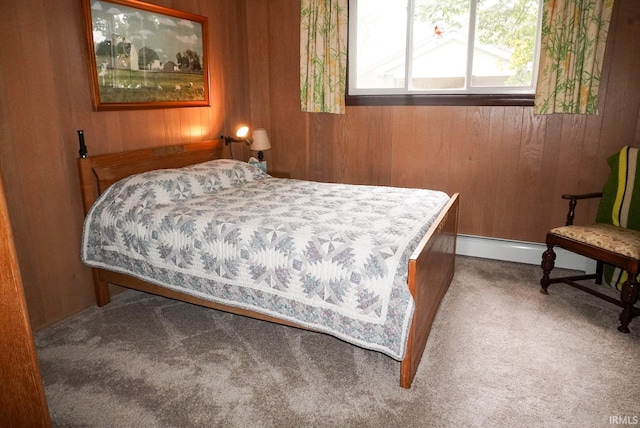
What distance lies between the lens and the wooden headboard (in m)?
2.79

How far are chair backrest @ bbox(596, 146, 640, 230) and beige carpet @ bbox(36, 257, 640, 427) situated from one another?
662 millimetres

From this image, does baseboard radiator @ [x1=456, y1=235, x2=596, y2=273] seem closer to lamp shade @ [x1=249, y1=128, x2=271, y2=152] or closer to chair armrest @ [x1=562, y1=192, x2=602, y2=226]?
chair armrest @ [x1=562, y1=192, x2=602, y2=226]

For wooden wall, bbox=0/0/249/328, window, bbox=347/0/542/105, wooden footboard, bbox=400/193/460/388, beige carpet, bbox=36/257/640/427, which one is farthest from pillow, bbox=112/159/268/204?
wooden footboard, bbox=400/193/460/388

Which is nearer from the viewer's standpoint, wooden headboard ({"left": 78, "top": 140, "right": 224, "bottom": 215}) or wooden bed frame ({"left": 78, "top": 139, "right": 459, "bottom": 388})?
wooden bed frame ({"left": 78, "top": 139, "right": 459, "bottom": 388})

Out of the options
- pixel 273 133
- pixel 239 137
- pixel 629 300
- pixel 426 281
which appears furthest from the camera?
pixel 273 133

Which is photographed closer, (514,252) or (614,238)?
(614,238)

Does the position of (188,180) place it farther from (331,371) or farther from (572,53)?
(572,53)

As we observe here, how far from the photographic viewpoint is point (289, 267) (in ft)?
7.06

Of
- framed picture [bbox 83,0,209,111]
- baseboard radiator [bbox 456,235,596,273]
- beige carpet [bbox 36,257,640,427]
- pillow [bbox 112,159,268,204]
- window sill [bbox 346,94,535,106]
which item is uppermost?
framed picture [bbox 83,0,209,111]

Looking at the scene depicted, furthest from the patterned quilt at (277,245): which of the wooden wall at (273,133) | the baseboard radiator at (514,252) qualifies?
the baseboard radiator at (514,252)

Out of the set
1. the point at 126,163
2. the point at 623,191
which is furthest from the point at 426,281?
the point at 126,163

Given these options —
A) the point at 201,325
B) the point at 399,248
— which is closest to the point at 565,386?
the point at 399,248

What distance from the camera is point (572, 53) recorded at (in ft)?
10.4

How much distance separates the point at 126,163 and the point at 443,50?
9.05 feet
